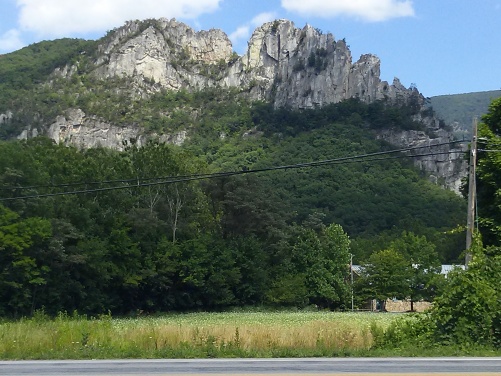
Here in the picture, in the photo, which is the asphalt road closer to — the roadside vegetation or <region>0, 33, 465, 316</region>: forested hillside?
the roadside vegetation

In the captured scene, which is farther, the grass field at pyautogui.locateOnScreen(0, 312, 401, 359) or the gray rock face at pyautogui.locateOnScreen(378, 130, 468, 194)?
the gray rock face at pyautogui.locateOnScreen(378, 130, 468, 194)

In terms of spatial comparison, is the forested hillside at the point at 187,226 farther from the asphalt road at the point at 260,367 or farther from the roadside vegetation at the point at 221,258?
the asphalt road at the point at 260,367

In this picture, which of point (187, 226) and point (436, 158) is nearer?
point (187, 226)

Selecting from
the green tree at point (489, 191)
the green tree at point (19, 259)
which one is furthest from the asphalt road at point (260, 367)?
the green tree at point (19, 259)

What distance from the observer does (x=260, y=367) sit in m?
14.6

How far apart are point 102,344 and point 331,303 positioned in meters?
57.5

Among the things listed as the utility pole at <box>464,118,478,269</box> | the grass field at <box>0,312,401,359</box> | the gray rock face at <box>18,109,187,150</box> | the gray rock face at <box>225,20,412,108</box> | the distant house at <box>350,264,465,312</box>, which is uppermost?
the gray rock face at <box>225,20,412,108</box>

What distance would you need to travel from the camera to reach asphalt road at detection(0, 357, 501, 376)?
539 inches

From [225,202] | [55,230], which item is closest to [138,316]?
[55,230]

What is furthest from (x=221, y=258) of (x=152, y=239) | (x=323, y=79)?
(x=323, y=79)

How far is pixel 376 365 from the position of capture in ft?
48.9

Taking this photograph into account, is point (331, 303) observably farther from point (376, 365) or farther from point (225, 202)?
point (376, 365)

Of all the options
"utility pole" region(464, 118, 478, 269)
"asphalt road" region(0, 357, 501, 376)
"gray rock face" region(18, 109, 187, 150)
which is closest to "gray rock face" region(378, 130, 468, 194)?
→ "gray rock face" region(18, 109, 187, 150)

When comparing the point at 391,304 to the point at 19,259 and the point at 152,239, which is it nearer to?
the point at 152,239
